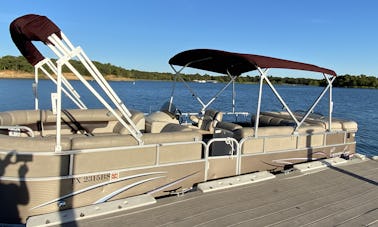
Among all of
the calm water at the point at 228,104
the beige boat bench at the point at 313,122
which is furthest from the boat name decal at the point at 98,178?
the calm water at the point at 228,104

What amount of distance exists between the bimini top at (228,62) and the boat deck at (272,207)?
2.13 metres

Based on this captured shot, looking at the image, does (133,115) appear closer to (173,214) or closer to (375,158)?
(173,214)

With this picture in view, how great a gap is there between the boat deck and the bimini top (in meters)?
2.13

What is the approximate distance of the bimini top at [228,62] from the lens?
6405 millimetres

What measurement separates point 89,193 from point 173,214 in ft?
4.17

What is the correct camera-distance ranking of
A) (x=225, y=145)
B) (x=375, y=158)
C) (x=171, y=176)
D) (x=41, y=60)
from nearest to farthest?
1. (x=171, y=176)
2. (x=41, y=60)
3. (x=225, y=145)
4. (x=375, y=158)

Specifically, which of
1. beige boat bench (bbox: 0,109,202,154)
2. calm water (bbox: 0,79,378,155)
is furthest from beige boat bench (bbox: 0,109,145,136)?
calm water (bbox: 0,79,378,155)

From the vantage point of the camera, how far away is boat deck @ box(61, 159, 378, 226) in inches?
159

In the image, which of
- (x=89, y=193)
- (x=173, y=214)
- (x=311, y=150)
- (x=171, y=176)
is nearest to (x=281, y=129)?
(x=311, y=150)

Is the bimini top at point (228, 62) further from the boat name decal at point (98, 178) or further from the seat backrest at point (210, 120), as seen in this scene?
the boat name decal at point (98, 178)

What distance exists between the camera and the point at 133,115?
7.42 meters

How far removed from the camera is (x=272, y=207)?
4574 mm

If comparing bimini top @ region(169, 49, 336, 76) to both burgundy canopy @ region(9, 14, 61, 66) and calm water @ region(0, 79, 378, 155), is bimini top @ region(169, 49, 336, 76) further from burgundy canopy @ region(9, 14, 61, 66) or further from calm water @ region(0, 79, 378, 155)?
burgundy canopy @ region(9, 14, 61, 66)

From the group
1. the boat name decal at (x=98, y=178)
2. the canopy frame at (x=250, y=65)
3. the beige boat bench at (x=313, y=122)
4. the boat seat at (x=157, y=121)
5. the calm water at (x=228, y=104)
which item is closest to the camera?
the boat name decal at (x=98, y=178)
